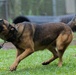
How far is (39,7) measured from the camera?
2422cm

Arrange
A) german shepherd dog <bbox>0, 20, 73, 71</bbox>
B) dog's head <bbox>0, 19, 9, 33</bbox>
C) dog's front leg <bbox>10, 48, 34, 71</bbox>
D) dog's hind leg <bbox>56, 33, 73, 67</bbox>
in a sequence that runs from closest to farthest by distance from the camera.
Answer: dog's head <bbox>0, 19, 9, 33</bbox>, dog's front leg <bbox>10, 48, 34, 71</bbox>, german shepherd dog <bbox>0, 20, 73, 71</bbox>, dog's hind leg <bbox>56, 33, 73, 67</bbox>

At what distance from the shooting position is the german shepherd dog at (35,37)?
811cm

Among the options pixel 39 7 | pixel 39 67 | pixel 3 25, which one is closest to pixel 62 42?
pixel 39 67

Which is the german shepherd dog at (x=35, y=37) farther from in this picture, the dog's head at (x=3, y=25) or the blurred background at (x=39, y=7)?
the blurred background at (x=39, y=7)

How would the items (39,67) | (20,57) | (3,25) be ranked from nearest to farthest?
(3,25)
(20,57)
(39,67)

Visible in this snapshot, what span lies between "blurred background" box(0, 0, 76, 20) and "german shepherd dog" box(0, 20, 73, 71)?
15309mm

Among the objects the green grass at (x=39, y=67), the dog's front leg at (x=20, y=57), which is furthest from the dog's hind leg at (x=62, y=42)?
the dog's front leg at (x=20, y=57)

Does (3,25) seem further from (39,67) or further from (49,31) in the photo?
(39,67)

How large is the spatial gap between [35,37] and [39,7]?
51.9 feet

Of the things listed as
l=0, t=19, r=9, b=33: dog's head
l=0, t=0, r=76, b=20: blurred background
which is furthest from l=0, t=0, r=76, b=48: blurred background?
l=0, t=19, r=9, b=33: dog's head

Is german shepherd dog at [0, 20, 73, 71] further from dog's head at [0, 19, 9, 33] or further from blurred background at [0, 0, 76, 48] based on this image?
blurred background at [0, 0, 76, 48]

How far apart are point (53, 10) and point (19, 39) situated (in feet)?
52.7

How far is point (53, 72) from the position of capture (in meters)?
7.75

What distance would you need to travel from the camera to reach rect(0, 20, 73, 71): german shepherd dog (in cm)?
811
